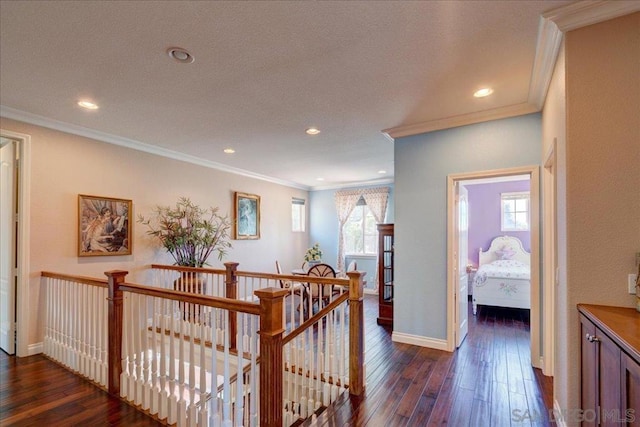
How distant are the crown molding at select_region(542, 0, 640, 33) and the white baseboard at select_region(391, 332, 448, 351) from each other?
3.10 m

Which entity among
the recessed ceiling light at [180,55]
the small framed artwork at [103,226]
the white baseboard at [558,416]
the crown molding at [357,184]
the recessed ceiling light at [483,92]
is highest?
the recessed ceiling light at [180,55]

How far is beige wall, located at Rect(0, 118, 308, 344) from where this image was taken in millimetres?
3371

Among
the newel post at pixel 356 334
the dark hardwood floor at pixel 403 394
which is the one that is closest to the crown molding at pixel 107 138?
the dark hardwood floor at pixel 403 394

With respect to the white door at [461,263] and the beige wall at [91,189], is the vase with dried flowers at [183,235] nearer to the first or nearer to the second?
the beige wall at [91,189]

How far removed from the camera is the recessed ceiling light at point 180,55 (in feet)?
6.92

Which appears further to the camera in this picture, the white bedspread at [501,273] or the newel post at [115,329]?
the white bedspread at [501,273]

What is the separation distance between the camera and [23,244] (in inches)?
128

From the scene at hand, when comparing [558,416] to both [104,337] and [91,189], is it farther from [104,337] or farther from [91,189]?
[91,189]

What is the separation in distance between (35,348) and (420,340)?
4.40 metres

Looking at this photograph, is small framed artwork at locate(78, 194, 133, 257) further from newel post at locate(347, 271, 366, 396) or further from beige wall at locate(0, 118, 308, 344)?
newel post at locate(347, 271, 366, 396)

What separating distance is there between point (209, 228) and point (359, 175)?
11.4 ft

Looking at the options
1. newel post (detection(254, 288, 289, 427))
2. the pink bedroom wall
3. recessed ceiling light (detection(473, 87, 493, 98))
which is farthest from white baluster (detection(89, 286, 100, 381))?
the pink bedroom wall

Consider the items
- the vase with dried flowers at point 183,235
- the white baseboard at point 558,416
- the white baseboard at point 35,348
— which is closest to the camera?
the white baseboard at point 558,416

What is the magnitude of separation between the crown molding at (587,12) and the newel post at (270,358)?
91.0 inches
